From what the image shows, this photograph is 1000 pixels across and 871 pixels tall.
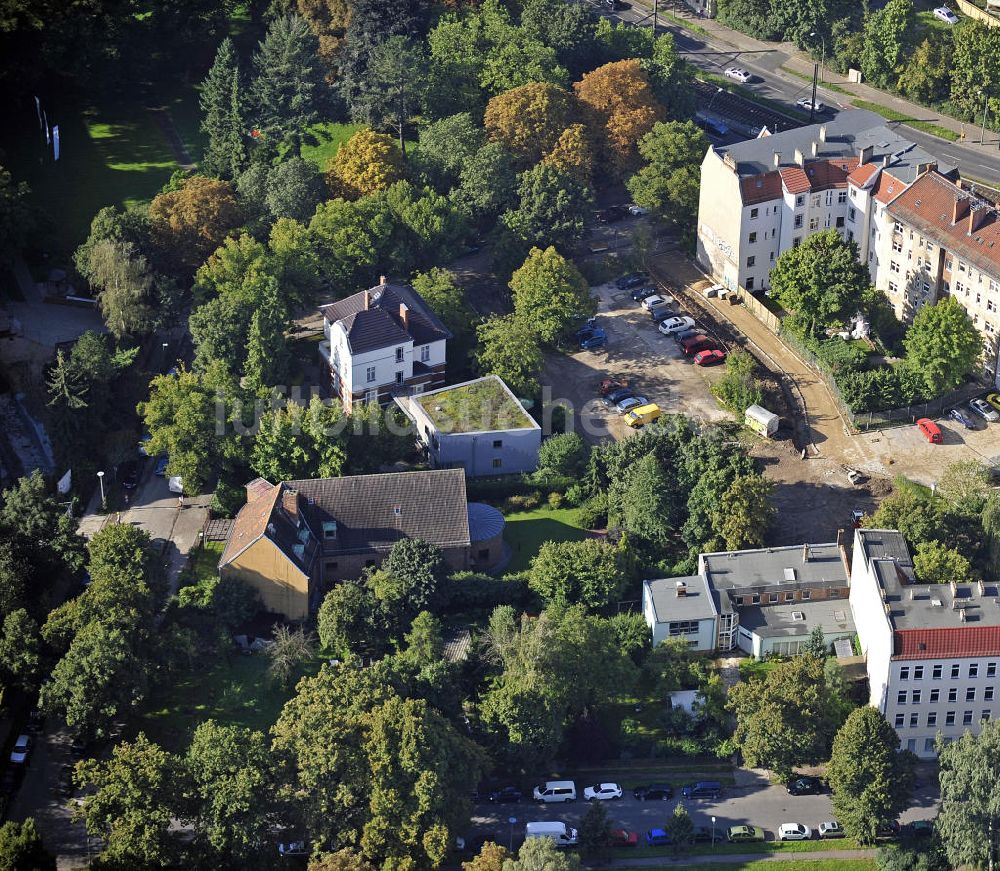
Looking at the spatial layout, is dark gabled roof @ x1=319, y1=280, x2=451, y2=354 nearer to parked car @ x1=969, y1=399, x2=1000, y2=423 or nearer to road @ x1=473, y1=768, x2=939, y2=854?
parked car @ x1=969, y1=399, x2=1000, y2=423

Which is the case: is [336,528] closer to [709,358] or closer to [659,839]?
[659,839]


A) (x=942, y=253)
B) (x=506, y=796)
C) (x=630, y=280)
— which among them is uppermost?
(x=942, y=253)

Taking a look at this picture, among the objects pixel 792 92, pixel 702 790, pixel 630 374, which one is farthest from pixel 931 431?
pixel 792 92

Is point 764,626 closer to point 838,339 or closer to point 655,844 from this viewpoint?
point 655,844

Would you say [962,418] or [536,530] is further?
[962,418]

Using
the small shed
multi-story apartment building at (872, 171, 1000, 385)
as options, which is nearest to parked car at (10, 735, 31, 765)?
the small shed

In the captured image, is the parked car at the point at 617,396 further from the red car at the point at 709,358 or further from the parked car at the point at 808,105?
the parked car at the point at 808,105

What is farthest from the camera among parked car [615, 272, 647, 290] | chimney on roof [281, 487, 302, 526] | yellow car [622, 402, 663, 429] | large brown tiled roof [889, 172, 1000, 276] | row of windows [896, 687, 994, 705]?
parked car [615, 272, 647, 290]
